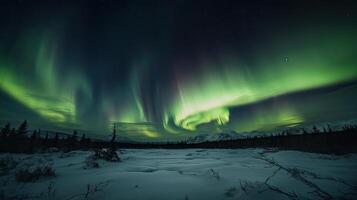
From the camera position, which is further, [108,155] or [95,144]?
[95,144]

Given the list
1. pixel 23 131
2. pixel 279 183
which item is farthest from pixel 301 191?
pixel 23 131

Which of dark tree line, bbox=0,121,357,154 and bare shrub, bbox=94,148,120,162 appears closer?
bare shrub, bbox=94,148,120,162

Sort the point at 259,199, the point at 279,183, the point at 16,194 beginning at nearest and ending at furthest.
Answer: the point at 259,199
the point at 16,194
the point at 279,183

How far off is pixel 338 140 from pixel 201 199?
194 feet

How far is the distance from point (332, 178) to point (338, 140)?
5652cm

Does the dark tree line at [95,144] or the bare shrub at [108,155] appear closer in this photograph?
the bare shrub at [108,155]

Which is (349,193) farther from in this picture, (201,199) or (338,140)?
(338,140)

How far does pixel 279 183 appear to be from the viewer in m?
3.04

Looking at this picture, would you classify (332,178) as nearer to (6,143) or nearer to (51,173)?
(51,173)

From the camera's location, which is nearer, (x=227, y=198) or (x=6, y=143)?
(x=227, y=198)

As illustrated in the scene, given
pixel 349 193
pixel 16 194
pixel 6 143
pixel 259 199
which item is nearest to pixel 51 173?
pixel 16 194

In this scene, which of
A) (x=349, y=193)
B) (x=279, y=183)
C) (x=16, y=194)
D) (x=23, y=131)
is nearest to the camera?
(x=349, y=193)

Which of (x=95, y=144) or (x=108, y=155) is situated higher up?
(x=108, y=155)

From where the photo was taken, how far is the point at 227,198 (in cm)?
246
